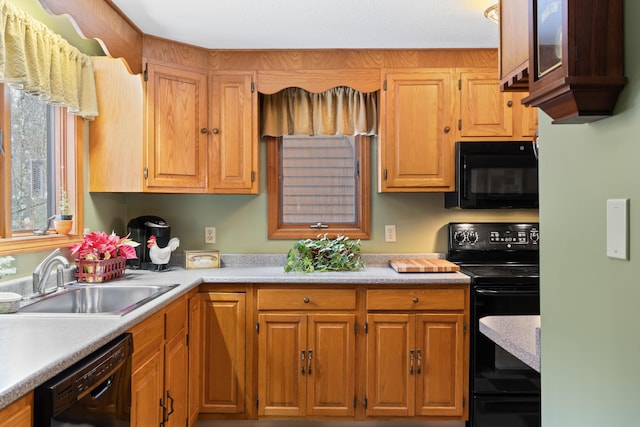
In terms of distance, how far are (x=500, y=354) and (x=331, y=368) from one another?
0.95 metres

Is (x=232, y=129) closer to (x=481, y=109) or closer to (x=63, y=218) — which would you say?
(x=63, y=218)

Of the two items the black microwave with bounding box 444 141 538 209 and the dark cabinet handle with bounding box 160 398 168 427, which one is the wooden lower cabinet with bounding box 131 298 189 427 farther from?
→ the black microwave with bounding box 444 141 538 209

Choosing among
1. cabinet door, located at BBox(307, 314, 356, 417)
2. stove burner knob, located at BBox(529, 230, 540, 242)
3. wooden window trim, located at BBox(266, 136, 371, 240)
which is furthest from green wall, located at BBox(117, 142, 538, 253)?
cabinet door, located at BBox(307, 314, 356, 417)

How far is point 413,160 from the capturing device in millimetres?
2922

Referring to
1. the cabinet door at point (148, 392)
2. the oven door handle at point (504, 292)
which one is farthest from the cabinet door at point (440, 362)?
the cabinet door at point (148, 392)

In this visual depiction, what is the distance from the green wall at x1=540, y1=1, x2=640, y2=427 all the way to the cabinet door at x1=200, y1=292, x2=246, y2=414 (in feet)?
6.30

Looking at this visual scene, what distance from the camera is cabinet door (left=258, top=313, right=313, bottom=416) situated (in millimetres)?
2672

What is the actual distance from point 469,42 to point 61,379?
2728mm

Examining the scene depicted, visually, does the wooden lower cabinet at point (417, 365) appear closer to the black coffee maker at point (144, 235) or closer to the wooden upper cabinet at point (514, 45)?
the black coffee maker at point (144, 235)

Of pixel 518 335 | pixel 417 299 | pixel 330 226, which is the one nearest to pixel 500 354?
pixel 417 299

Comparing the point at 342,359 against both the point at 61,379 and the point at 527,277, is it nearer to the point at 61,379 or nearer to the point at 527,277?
the point at 527,277

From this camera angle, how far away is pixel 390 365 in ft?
8.75

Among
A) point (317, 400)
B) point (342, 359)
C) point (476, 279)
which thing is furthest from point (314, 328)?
point (476, 279)

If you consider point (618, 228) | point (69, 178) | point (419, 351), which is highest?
point (69, 178)
